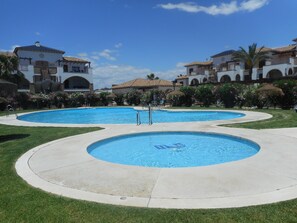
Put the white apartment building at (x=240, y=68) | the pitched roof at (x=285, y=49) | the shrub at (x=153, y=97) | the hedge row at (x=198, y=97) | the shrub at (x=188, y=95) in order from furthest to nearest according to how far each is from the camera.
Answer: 1. the pitched roof at (x=285, y=49)
2. the white apartment building at (x=240, y=68)
3. the shrub at (x=153, y=97)
4. the shrub at (x=188, y=95)
5. the hedge row at (x=198, y=97)

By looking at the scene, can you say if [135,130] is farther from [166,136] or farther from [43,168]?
[43,168]

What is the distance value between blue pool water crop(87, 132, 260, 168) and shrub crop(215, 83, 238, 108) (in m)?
15.8

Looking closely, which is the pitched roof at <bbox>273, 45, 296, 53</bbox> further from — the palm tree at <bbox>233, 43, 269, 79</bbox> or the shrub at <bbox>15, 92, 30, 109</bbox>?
the shrub at <bbox>15, 92, 30, 109</bbox>

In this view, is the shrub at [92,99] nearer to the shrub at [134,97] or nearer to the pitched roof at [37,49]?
the shrub at [134,97]

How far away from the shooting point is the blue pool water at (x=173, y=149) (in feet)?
27.8

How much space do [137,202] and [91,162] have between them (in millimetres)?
2869

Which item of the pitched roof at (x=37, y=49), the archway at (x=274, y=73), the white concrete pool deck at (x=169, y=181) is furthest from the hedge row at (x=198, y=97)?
the archway at (x=274, y=73)

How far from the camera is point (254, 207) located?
13.5 ft

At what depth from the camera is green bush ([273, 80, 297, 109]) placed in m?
21.7

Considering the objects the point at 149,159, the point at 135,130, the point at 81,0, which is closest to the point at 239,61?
the point at 81,0

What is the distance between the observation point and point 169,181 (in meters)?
5.36

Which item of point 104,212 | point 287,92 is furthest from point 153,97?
point 104,212

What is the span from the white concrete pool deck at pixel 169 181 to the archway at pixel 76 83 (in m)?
46.4

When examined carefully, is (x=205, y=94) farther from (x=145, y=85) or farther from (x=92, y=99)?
(x=145, y=85)
